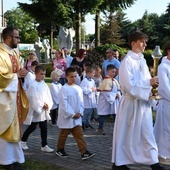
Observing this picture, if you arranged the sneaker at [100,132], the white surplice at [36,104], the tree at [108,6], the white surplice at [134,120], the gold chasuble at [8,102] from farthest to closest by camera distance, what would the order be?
the tree at [108,6]
the sneaker at [100,132]
the white surplice at [36,104]
the gold chasuble at [8,102]
the white surplice at [134,120]

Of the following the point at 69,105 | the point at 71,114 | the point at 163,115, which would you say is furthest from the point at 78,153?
the point at 163,115

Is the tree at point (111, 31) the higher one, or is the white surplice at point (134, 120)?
the tree at point (111, 31)

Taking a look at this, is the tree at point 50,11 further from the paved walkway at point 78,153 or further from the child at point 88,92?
the paved walkway at point 78,153

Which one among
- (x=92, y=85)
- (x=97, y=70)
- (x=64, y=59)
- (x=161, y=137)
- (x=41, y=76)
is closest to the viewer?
(x=161, y=137)

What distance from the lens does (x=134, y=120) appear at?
4.88 m

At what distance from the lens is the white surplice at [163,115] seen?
5.45 m

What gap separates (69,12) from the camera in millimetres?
25375

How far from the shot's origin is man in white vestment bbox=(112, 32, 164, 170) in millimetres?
4789

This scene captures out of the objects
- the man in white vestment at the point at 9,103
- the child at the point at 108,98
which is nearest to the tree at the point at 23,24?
the child at the point at 108,98

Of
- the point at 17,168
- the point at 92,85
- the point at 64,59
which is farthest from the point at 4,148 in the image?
the point at 64,59

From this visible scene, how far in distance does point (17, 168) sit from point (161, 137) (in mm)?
2287

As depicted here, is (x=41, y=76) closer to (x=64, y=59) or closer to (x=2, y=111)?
(x=2, y=111)

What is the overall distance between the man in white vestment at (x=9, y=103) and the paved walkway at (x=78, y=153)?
31.0 inches

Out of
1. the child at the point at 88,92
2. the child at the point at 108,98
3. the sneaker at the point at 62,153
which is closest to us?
the sneaker at the point at 62,153
